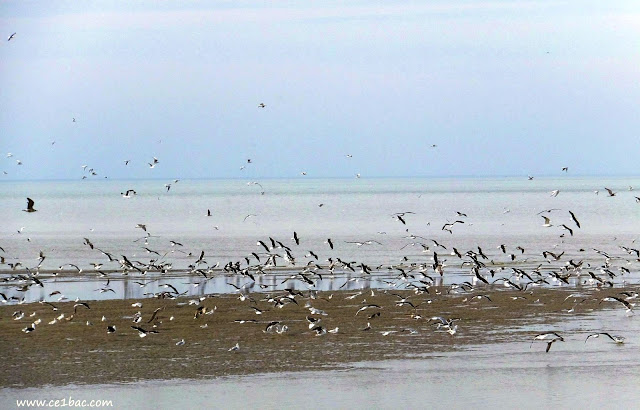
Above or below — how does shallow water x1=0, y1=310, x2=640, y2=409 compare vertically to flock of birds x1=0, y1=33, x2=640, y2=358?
below

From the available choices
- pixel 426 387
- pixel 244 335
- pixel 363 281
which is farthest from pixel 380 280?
pixel 426 387

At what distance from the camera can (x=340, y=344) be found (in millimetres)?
21922

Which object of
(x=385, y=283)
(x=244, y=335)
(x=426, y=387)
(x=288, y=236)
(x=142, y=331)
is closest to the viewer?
(x=426, y=387)

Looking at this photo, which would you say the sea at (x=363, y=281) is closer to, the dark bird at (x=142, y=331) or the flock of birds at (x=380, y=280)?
the flock of birds at (x=380, y=280)

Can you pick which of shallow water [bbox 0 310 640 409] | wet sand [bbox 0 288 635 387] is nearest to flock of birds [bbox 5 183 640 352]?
wet sand [bbox 0 288 635 387]

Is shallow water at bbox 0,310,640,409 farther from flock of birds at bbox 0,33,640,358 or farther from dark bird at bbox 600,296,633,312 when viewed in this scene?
dark bird at bbox 600,296,633,312

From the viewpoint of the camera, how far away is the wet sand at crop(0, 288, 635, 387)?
19.5m

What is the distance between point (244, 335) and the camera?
903 inches

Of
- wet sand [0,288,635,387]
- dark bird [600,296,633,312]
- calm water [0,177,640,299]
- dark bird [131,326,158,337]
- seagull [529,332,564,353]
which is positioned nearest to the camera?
wet sand [0,288,635,387]

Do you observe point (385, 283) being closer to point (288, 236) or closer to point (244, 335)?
point (244, 335)

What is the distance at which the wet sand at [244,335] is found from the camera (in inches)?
768

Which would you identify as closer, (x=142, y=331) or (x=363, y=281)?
(x=142, y=331)

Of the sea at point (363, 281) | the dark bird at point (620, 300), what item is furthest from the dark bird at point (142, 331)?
the dark bird at point (620, 300)

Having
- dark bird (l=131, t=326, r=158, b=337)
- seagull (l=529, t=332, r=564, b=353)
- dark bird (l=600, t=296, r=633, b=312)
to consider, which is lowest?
seagull (l=529, t=332, r=564, b=353)
